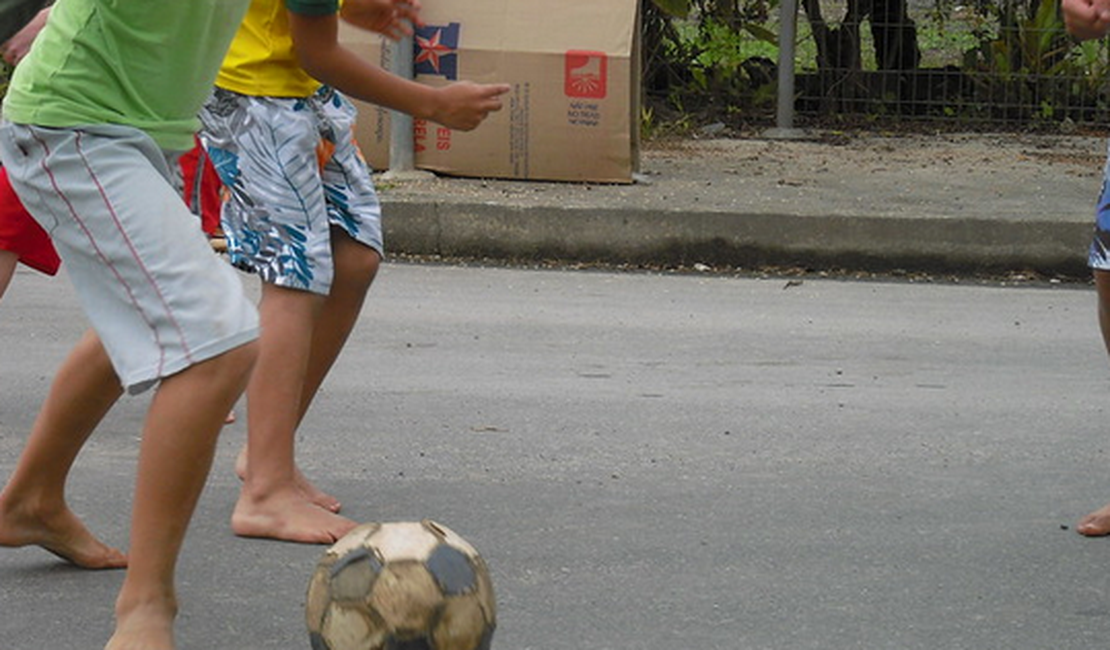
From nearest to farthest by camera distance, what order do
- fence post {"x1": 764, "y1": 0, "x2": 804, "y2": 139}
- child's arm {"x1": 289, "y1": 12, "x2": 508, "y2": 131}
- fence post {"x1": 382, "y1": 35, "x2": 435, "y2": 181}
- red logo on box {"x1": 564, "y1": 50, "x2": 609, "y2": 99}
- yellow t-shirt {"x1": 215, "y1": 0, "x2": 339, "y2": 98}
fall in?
1. child's arm {"x1": 289, "y1": 12, "x2": 508, "y2": 131}
2. yellow t-shirt {"x1": 215, "y1": 0, "x2": 339, "y2": 98}
3. red logo on box {"x1": 564, "y1": 50, "x2": 609, "y2": 99}
4. fence post {"x1": 382, "y1": 35, "x2": 435, "y2": 181}
5. fence post {"x1": 764, "y1": 0, "x2": 804, "y2": 139}

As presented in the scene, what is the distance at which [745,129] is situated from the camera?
12477 mm

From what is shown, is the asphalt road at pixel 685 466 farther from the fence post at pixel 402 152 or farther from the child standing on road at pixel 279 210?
the fence post at pixel 402 152

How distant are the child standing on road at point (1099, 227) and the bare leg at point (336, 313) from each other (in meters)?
1.73

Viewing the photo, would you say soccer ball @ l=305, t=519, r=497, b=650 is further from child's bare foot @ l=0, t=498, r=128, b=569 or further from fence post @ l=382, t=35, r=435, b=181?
fence post @ l=382, t=35, r=435, b=181

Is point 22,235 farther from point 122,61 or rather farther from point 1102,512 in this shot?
point 1102,512

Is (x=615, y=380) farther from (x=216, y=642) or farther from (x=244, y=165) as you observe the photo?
(x=216, y=642)

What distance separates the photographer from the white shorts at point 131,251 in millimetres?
3322

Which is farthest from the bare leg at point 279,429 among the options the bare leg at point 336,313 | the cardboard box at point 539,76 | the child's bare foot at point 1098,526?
the cardboard box at point 539,76

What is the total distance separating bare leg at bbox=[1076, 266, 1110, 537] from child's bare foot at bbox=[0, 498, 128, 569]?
2265 mm

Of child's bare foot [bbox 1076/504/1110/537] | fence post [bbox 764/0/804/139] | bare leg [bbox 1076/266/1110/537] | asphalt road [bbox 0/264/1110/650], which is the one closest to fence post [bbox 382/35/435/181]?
asphalt road [bbox 0/264/1110/650]

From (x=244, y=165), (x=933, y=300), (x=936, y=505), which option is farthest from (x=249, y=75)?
(x=933, y=300)

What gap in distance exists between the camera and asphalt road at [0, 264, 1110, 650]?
3.94 meters

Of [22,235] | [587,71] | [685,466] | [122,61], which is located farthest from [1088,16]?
[587,71]

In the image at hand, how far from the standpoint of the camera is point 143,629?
3.38 metres
